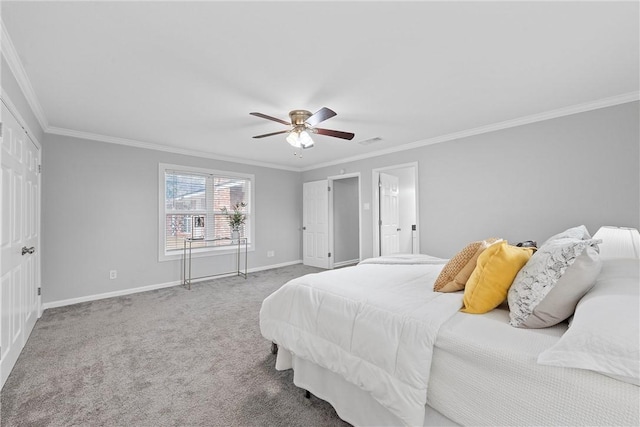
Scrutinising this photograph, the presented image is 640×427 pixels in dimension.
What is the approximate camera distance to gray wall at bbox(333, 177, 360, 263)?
20.6ft

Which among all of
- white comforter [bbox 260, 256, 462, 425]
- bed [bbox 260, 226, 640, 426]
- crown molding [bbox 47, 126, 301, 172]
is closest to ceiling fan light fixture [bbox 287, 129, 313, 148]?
white comforter [bbox 260, 256, 462, 425]

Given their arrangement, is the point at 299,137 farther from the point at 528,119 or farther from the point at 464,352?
the point at 528,119

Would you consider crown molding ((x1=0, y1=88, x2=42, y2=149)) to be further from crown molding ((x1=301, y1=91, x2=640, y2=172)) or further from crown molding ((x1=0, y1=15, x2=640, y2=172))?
crown molding ((x1=301, y1=91, x2=640, y2=172))

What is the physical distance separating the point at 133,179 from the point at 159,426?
12.6 ft

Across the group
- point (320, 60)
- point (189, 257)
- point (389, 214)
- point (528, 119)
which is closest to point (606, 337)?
point (320, 60)

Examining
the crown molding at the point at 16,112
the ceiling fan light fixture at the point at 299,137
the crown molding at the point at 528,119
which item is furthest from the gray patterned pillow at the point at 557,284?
the crown molding at the point at 16,112

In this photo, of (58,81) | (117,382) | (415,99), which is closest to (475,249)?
(415,99)

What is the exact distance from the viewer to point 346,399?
5.17 feet

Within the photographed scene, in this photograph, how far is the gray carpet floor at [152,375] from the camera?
5.41 feet

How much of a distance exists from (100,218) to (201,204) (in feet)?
4.96

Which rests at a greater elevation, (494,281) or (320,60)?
(320,60)

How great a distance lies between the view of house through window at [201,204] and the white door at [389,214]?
272cm

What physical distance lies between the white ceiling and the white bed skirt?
7.16ft

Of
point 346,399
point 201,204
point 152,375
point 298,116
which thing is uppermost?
point 298,116
